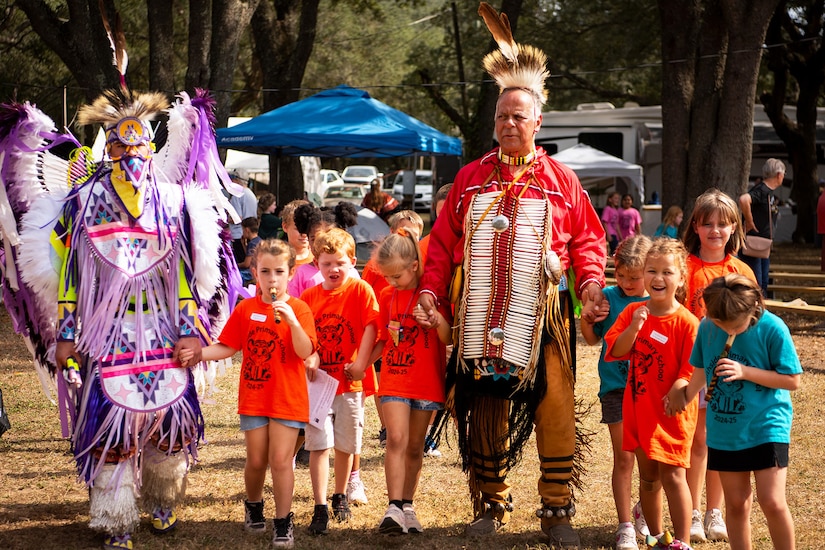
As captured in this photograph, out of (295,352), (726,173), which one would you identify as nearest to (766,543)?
(295,352)

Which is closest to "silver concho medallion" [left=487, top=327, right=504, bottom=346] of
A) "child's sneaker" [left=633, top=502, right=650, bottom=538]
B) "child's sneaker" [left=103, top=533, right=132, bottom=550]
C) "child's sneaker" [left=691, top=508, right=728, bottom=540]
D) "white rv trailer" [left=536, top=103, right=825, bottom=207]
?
"child's sneaker" [left=633, top=502, right=650, bottom=538]

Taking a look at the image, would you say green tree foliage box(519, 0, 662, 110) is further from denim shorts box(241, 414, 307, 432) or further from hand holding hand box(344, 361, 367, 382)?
denim shorts box(241, 414, 307, 432)

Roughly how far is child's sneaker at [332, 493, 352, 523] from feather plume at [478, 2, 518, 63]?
2127 millimetres

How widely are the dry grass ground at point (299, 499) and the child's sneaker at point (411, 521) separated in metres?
0.03

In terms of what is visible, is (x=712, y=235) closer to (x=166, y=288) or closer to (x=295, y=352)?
(x=295, y=352)

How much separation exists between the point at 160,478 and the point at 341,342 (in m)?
1.00

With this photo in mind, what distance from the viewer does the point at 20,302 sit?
450cm

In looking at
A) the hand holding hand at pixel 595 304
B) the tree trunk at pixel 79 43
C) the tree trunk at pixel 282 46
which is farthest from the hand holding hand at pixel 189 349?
the tree trunk at pixel 282 46

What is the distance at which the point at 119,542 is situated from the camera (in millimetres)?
4188

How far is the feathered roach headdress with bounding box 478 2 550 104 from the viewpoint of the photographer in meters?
4.36

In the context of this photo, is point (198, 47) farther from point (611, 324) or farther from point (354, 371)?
point (611, 324)

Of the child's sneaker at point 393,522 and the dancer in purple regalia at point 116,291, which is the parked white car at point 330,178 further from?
the child's sneaker at point 393,522

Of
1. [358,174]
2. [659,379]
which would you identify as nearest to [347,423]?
[659,379]

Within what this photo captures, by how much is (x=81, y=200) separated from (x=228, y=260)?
30.0 inches
